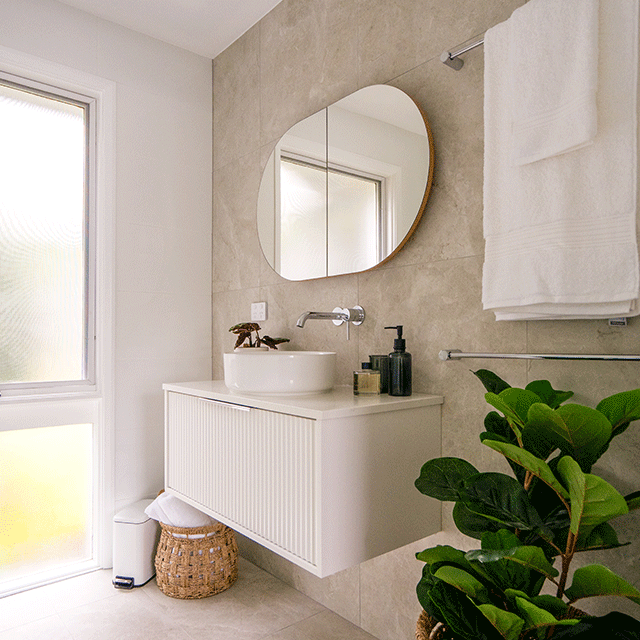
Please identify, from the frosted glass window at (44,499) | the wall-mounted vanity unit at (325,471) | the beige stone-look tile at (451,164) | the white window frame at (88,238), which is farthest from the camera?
the white window frame at (88,238)

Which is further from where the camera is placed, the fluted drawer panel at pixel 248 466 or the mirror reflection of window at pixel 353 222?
the mirror reflection of window at pixel 353 222

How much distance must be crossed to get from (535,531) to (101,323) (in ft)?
5.93

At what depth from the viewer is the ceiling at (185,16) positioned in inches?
81.6

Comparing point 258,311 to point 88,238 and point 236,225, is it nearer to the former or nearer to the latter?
point 236,225

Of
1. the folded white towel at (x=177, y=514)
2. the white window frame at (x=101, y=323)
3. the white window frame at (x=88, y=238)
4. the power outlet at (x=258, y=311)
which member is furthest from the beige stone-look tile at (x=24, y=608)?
the power outlet at (x=258, y=311)

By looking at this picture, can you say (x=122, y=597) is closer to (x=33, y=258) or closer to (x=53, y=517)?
(x=53, y=517)

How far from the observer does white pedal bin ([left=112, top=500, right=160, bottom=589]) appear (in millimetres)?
1958

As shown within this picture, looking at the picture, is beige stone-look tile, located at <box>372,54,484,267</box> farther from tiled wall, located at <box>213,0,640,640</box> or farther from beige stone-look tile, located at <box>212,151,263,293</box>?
beige stone-look tile, located at <box>212,151,263,293</box>

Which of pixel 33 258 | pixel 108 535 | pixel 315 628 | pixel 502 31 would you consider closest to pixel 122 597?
pixel 108 535

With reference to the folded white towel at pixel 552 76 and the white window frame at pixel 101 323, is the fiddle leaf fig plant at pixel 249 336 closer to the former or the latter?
the white window frame at pixel 101 323

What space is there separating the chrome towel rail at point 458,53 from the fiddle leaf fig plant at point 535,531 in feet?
2.98

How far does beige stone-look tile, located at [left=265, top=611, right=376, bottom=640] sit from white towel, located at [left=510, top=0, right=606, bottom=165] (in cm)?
149

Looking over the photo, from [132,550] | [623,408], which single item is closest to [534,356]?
[623,408]

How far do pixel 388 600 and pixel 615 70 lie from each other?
1524 mm
